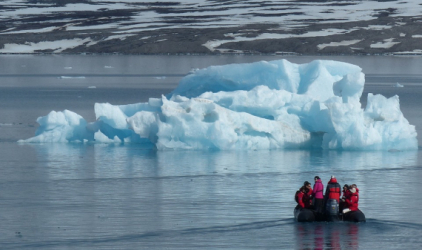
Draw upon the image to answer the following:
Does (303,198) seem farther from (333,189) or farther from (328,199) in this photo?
(333,189)

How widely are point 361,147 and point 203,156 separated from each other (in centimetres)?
281

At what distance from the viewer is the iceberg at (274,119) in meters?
14.3

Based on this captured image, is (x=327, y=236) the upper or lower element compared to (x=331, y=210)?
lower

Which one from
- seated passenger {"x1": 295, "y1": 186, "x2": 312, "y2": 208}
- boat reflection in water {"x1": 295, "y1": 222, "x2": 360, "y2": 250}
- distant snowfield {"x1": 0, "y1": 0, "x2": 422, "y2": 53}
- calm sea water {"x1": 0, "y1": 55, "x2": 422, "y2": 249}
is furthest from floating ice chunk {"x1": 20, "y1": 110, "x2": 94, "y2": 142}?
distant snowfield {"x1": 0, "y1": 0, "x2": 422, "y2": 53}

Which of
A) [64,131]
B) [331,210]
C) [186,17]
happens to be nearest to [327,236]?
[331,210]

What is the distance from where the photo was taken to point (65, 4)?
293 feet

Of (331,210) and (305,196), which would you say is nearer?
(331,210)

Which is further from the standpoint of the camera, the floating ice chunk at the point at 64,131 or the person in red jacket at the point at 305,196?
the floating ice chunk at the point at 64,131

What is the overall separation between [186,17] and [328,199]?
73.8m

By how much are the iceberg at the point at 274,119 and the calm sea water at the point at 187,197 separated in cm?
25

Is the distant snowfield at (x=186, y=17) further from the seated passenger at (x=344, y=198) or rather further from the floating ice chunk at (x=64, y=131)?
the seated passenger at (x=344, y=198)

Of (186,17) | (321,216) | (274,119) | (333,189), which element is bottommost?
(321,216)

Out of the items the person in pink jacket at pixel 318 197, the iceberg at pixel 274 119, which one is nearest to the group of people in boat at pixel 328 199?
the person in pink jacket at pixel 318 197

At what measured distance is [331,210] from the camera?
9.26 meters
